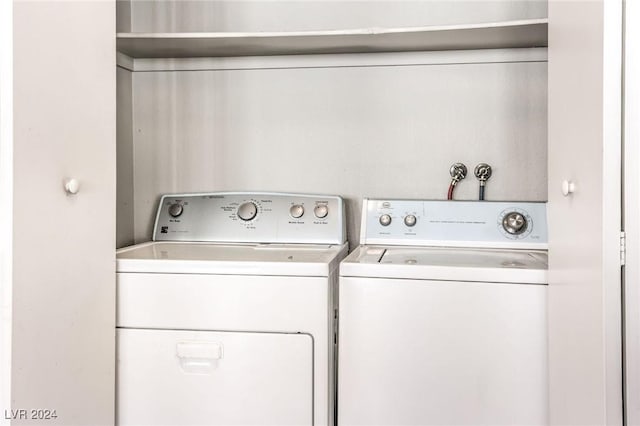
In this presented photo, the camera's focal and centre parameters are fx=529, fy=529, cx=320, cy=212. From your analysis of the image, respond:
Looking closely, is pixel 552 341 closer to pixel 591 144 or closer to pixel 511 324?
pixel 511 324

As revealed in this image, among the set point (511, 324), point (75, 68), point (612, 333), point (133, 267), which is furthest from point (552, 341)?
point (75, 68)

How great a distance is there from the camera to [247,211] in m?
1.80

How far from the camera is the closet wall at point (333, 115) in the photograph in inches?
70.6

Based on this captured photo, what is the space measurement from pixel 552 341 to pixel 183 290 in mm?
877

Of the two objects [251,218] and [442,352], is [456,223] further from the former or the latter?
[251,218]

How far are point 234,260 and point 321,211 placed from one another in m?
0.50

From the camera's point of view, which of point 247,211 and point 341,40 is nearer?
point 341,40

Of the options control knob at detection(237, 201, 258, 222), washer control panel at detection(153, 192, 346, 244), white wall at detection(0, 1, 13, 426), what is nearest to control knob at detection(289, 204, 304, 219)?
washer control panel at detection(153, 192, 346, 244)

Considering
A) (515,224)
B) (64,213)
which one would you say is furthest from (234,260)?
(515,224)

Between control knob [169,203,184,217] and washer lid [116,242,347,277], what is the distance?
0.66 feet

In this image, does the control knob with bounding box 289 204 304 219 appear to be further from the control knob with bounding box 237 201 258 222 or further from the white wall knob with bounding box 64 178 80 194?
the white wall knob with bounding box 64 178 80 194

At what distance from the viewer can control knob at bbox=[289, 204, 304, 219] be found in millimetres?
1770

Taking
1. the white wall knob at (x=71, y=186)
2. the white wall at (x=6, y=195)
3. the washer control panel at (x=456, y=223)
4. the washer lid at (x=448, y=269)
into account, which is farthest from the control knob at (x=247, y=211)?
the white wall at (x=6, y=195)

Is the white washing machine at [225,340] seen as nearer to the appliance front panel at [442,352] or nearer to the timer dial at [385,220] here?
the appliance front panel at [442,352]
